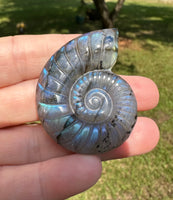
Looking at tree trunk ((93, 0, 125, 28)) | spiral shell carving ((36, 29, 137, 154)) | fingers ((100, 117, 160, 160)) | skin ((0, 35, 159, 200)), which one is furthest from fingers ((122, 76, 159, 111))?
tree trunk ((93, 0, 125, 28))

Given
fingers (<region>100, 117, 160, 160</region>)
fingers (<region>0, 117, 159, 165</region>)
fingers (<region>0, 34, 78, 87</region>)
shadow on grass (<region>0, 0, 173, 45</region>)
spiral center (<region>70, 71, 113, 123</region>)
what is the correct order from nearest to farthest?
1. spiral center (<region>70, 71, 113, 123</region>)
2. fingers (<region>0, 117, 159, 165</region>)
3. fingers (<region>100, 117, 160, 160</region>)
4. fingers (<region>0, 34, 78, 87</region>)
5. shadow on grass (<region>0, 0, 173, 45</region>)

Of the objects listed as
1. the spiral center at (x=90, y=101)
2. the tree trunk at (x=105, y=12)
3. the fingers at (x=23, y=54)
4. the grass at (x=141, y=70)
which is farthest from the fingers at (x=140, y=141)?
the tree trunk at (x=105, y=12)

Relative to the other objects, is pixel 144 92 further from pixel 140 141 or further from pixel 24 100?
pixel 24 100

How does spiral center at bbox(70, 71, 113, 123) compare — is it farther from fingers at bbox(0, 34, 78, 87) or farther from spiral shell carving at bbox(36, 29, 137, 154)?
fingers at bbox(0, 34, 78, 87)

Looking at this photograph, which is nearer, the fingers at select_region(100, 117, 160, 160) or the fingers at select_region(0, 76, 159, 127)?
the fingers at select_region(100, 117, 160, 160)

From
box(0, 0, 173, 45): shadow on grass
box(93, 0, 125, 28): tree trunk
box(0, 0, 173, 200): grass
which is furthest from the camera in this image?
box(0, 0, 173, 45): shadow on grass

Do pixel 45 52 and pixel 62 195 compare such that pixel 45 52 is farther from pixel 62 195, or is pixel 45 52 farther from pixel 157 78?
pixel 157 78

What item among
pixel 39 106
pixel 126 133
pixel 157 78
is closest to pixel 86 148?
pixel 126 133

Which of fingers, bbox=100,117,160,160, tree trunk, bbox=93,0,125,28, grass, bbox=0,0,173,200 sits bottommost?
grass, bbox=0,0,173,200
